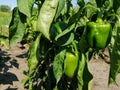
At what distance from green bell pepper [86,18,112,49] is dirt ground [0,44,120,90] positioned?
6.72ft

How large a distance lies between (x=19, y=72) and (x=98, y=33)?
3.61 m

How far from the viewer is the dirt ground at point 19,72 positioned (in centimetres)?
404

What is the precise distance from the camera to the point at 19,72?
4.87 metres

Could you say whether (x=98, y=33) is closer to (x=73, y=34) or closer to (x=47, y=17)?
(x=73, y=34)

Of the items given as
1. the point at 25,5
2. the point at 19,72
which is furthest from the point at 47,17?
the point at 19,72

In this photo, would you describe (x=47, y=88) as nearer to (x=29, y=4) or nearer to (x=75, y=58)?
(x=75, y=58)

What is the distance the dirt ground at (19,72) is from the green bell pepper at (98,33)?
2048 mm

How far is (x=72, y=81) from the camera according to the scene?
1.92 metres

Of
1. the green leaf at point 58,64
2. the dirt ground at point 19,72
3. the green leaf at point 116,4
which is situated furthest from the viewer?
the dirt ground at point 19,72

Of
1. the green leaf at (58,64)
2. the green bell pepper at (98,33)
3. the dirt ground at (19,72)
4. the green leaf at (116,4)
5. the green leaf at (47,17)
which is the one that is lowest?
the dirt ground at (19,72)

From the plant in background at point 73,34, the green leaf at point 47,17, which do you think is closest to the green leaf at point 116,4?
the plant in background at point 73,34

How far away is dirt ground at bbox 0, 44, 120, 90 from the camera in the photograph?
4.04m

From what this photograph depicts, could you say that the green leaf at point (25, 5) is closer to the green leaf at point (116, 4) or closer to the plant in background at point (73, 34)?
the plant in background at point (73, 34)

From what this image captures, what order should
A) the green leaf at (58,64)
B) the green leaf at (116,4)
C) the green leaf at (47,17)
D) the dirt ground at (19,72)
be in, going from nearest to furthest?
the green leaf at (47,17) < the green leaf at (116,4) < the green leaf at (58,64) < the dirt ground at (19,72)
